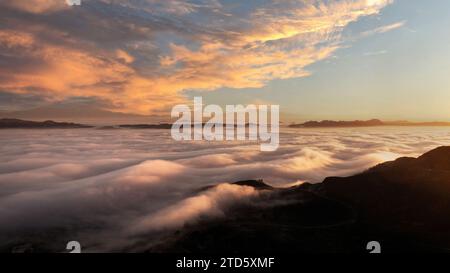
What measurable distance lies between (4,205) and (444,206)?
82873mm

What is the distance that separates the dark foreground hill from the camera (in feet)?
115

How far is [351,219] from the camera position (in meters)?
42.3

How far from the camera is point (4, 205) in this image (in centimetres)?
7712

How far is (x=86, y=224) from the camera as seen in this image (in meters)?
56.3

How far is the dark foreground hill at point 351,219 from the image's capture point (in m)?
35.2
